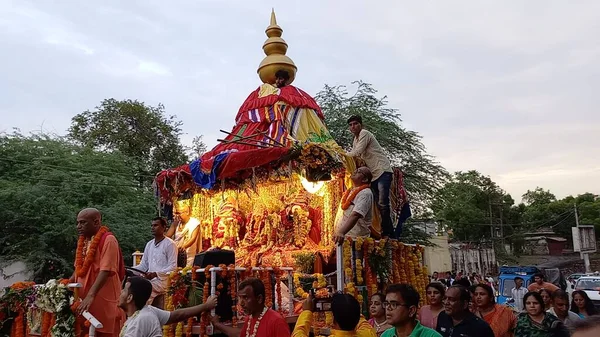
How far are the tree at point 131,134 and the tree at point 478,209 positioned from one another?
901 inches

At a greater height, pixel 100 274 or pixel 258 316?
pixel 100 274

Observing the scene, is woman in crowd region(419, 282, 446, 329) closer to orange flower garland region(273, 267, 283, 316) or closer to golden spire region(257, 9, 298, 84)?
orange flower garland region(273, 267, 283, 316)

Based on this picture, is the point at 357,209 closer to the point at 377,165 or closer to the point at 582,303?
the point at 377,165

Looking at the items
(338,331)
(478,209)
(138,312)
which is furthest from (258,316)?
(478,209)

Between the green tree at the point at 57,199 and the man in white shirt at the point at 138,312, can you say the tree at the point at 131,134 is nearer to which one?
the green tree at the point at 57,199

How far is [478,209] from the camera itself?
44.8 m

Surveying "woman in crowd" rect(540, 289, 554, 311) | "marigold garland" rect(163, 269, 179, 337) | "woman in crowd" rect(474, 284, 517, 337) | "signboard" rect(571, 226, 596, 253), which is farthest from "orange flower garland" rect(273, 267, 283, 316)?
"signboard" rect(571, 226, 596, 253)

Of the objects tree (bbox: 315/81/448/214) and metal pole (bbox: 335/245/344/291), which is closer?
metal pole (bbox: 335/245/344/291)

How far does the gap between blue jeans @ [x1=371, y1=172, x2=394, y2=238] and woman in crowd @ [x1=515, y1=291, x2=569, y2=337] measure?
4.85 metres

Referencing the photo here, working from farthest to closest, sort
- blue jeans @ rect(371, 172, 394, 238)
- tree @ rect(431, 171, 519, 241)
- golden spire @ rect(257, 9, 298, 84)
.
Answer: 1. tree @ rect(431, 171, 519, 241)
2. golden spire @ rect(257, 9, 298, 84)
3. blue jeans @ rect(371, 172, 394, 238)

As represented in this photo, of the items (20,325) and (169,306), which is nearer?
(169,306)

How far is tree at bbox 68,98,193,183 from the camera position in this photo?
29.2 m

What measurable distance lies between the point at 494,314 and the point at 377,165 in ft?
16.5

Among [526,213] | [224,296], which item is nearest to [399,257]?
[224,296]
